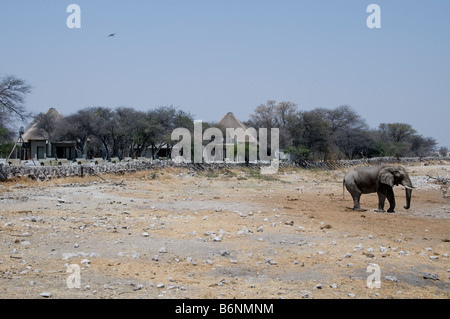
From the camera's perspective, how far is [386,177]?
56.6ft

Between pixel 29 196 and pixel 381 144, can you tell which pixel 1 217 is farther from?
pixel 381 144

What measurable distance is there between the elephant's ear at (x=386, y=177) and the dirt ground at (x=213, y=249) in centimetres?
132

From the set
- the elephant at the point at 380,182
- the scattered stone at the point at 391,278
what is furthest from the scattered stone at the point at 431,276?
the elephant at the point at 380,182

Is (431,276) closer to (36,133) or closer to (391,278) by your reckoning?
(391,278)

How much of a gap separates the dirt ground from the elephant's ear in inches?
51.8

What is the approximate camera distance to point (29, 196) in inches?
710

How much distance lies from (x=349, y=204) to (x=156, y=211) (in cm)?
889

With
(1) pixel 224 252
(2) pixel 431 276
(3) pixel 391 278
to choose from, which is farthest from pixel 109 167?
(2) pixel 431 276

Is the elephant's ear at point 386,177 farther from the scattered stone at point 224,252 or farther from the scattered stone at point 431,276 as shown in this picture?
the scattered stone at point 224,252

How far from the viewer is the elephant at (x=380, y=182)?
1730cm

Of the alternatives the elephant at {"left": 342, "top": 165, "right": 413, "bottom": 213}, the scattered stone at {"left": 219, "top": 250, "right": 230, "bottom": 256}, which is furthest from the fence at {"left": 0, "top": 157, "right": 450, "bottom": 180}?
the scattered stone at {"left": 219, "top": 250, "right": 230, "bottom": 256}

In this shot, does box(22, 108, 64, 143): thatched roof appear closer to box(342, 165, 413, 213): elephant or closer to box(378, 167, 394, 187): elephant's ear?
box(342, 165, 413, 213): elephant

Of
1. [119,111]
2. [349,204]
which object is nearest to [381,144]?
[119,111]

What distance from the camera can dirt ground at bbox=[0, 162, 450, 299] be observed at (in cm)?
771
